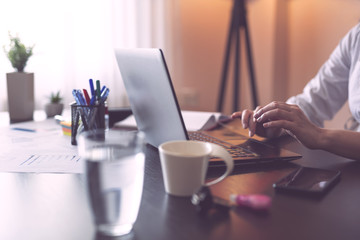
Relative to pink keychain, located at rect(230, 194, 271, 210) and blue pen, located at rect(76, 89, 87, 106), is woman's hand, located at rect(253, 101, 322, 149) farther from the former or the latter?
blue pen, located at rect(76, 89, 87, 106)

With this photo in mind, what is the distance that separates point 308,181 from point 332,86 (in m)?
0.85

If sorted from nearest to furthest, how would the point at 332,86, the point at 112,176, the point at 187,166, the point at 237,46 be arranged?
the point at 112,176
the point at 187,166
the point at 332,86
the point at 237,46

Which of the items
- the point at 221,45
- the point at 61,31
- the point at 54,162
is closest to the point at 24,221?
the point at 54,162

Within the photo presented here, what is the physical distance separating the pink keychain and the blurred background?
60.9 inches

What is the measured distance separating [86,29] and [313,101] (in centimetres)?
136

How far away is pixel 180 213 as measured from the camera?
1.72 feet

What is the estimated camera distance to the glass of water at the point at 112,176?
443 mm

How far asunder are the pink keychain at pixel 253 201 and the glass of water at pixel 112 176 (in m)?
0.16

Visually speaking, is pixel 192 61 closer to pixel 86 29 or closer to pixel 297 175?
pixel 86 29

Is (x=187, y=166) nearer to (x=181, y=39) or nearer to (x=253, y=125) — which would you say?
(x=253, y=125)

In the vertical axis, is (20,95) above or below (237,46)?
below

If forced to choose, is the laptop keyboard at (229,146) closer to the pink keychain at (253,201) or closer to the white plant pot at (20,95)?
the pink keychain at (253,201)

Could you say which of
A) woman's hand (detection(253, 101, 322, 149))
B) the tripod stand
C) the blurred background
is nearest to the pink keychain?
woman's hand (detection(253, 101, 322, 149))

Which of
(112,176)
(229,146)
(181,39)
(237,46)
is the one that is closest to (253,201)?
(112,176)
